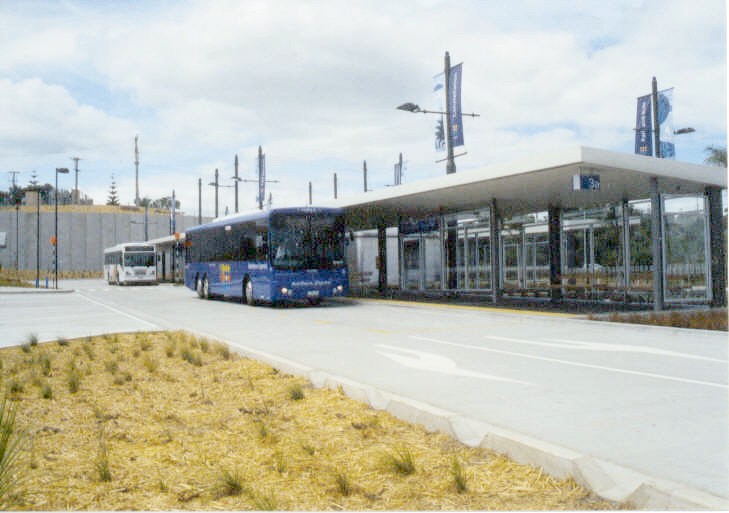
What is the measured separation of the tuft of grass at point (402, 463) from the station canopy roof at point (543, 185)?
1100 centimetres

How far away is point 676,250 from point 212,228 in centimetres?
1701

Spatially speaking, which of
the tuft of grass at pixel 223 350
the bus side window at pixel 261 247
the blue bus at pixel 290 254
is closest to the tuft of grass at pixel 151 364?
the tuft of grass at pixel 223 350

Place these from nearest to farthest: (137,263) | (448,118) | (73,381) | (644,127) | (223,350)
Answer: (73,381)
(223,350)
(448,118)
(644,127)
(137,263)

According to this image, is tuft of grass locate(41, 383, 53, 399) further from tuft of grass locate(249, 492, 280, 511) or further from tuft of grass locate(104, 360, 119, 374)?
tuft of grass locate(249, 492, 280, 511)

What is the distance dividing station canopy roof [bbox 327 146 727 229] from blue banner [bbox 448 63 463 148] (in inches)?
87.0

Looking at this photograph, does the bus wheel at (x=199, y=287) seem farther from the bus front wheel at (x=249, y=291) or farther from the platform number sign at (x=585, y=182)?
the platform number sign at (x=585, y=182)

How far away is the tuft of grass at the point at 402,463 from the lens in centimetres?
446

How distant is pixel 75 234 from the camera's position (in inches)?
3393

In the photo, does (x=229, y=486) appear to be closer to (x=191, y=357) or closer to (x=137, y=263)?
(x=191, y=357)

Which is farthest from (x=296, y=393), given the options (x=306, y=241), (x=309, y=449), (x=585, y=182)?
(x=306, y=241)

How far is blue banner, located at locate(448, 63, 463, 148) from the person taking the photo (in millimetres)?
22250

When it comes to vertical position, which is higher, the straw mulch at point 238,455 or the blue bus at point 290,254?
the blue bus at point 290,254

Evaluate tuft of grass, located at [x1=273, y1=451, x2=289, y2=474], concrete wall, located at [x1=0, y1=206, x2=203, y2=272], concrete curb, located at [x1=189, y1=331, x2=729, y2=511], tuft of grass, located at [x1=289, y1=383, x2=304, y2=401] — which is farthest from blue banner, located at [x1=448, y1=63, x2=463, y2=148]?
concrete wall, located at [x1=0, y1=206, x2=203, y2=272]

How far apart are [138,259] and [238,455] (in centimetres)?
4403
